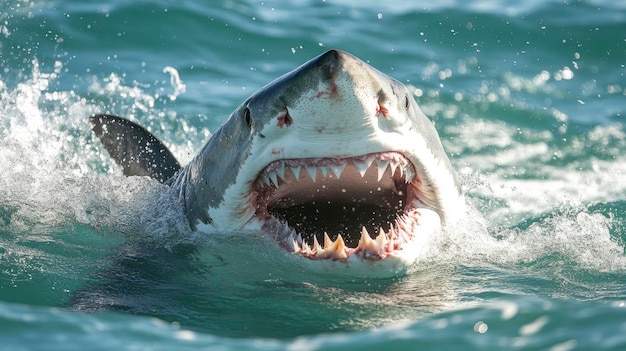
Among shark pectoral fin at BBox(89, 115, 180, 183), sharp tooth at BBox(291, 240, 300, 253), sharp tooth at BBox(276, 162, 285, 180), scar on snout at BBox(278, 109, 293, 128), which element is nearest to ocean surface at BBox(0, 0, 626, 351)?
sharp tooth at BBox(291, 240, 300, 253)

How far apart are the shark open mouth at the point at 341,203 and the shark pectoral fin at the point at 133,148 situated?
1344 millimetres

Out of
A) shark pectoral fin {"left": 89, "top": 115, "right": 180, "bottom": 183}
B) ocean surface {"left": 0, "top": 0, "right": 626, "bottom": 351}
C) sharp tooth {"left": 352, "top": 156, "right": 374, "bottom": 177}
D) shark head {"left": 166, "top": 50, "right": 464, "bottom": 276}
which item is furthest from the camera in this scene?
shark pectoral fin {"left": 89, "top": 115, "right": 180, "bottom": 183}

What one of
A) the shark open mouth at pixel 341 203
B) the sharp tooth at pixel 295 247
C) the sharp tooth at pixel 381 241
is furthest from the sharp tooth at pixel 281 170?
the sharp tooth at pixel 381 241

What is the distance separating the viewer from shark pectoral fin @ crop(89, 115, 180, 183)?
4.73 metres

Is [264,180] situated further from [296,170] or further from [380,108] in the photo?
[380,108]

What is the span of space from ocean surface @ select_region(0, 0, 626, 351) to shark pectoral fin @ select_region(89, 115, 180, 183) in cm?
22

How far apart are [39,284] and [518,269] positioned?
6.20ft

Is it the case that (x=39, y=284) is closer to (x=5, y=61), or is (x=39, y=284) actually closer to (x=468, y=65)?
(x=5, y=61)

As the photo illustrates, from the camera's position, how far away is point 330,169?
9.73 feet

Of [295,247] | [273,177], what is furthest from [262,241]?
[273,177]

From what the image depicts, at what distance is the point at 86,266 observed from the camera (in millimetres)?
3619

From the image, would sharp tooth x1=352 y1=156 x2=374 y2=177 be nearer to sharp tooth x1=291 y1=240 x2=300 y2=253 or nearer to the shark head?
the shark head

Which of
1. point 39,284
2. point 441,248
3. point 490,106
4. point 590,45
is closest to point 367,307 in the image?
point 441,248

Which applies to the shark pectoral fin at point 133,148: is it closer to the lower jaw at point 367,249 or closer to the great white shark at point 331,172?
the great white shark at point 331,172
